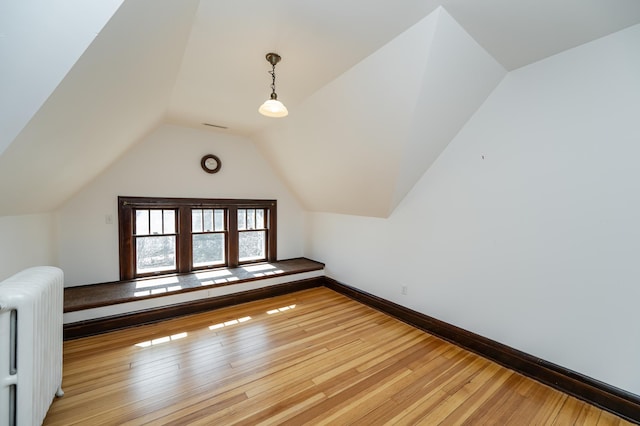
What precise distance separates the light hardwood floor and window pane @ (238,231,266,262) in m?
1.54

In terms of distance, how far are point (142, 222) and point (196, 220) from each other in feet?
2.32

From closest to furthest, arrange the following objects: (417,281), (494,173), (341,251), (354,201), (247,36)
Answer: (247,36) → (494,173) → (417,281) → (354,201) → (341,251)

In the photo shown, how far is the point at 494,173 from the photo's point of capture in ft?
8.30

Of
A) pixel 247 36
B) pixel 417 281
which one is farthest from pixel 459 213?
pixel 247 36

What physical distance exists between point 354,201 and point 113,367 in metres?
3.19

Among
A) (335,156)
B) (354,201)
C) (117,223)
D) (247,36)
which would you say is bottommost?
(117,223)

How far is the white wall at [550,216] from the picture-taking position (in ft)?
6.15

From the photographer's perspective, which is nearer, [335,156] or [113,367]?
[113,367]

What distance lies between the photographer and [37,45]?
1.10 metres

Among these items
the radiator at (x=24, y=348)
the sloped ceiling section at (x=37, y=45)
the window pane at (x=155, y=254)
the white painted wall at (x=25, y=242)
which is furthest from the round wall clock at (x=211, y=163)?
the sloped ceiling section at (x=37, y=45)

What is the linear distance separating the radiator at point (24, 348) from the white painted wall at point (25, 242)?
0.68 metres

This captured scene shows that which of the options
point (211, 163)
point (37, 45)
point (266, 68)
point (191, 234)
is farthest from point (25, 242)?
point (266, 68)

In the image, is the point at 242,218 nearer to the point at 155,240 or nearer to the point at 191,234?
the point at 191,234

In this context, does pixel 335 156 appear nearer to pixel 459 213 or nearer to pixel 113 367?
pixel 459 213
